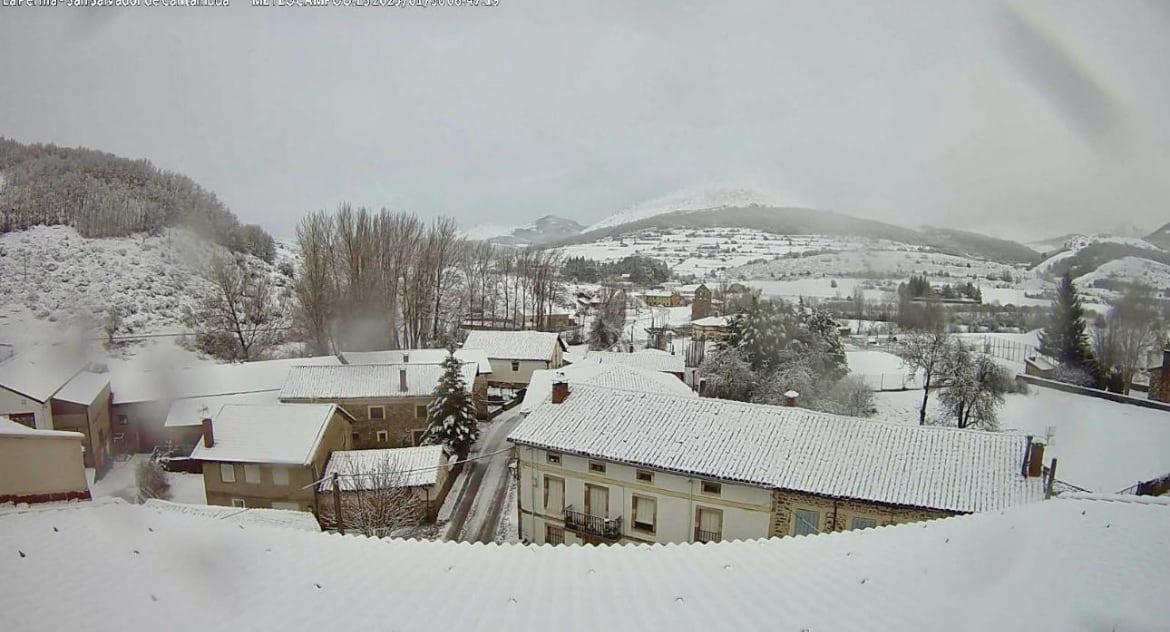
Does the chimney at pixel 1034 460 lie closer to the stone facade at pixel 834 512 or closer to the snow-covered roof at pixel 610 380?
the stone facade at pixel 834 512

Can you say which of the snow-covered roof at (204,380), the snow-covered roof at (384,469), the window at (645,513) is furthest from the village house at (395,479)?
the snow-covered roof at (204,380)

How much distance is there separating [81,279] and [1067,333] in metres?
15.1

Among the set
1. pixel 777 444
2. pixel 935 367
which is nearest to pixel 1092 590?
pixel 777 444

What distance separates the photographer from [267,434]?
11742mm

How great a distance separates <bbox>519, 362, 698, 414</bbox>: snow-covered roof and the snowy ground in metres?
7.88

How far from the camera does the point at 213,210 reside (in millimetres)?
9242

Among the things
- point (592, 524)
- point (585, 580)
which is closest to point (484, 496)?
point (592, 524)

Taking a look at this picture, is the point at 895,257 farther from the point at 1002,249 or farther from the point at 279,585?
the point at 279,585

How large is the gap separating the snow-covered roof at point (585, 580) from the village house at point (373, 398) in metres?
12.1

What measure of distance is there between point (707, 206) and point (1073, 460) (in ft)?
267

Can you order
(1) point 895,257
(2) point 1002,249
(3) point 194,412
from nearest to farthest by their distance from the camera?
1. (2) point 1002,249
2. (1) point 895,257
3. (3) point 194,412

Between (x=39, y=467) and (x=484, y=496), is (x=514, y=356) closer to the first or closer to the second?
(x=484, y=496)

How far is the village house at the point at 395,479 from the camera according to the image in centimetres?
1059

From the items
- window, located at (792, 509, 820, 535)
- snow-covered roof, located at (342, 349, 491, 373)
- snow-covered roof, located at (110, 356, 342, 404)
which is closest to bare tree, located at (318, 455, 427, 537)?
snow-covered roof, located at (110, 356, 342, 404)
